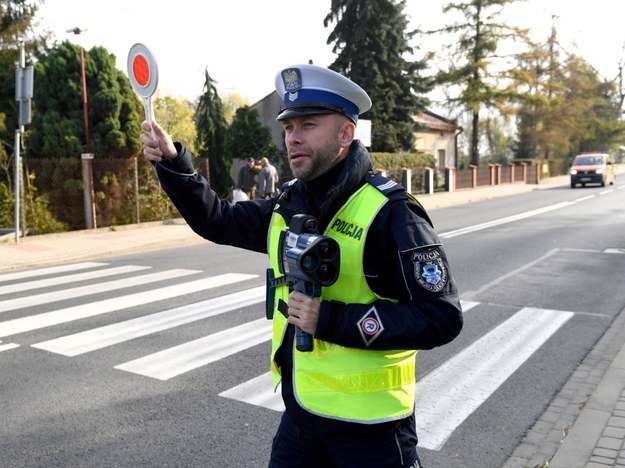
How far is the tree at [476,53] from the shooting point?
125 ft

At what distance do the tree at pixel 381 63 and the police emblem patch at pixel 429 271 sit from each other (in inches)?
1101

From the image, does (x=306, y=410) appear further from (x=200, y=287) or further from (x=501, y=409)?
(x=200, y=287)

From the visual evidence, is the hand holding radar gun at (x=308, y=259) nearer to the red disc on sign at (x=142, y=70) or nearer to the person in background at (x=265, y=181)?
the red disc on sign at (x=142, y=70)

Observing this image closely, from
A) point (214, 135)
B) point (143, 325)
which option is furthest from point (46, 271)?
point (214, 135)

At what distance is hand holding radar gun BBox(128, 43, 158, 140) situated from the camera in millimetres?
2295

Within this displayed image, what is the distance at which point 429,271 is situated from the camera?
1.83 metres

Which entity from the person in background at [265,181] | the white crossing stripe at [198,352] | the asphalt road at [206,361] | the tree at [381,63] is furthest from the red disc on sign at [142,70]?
the tree at [381,63]

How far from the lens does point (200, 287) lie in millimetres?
8328

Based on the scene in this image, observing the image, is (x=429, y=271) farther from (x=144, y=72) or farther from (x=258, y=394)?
(x=258, y=394)

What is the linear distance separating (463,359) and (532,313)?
2.07 meters

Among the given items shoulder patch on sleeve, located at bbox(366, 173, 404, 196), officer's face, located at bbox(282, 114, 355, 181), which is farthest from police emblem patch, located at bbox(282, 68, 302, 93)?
shoulder patch on sleeve, located at bbox(366, 173, 404, 196)

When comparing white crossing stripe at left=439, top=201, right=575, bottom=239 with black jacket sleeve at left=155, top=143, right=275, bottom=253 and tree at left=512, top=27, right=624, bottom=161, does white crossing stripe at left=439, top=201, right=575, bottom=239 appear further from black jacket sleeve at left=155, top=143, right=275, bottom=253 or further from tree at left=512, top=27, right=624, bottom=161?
tree at left=512, top=27, right=624, bottom=161

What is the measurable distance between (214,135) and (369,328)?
70.6 ft

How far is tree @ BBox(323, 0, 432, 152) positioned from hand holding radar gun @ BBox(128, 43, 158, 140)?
27419 millimetres
